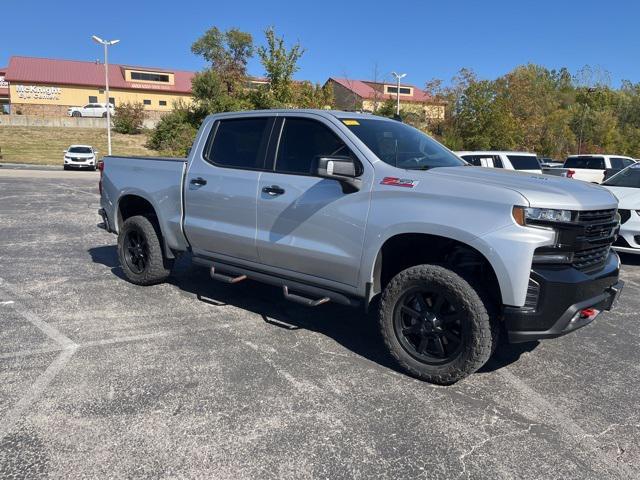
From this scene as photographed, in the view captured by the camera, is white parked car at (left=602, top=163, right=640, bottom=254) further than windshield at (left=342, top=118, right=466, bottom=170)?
Yes

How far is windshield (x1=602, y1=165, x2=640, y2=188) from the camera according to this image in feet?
26.5

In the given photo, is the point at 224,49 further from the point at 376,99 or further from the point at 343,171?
the point at 343,171

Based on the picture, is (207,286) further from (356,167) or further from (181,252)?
(356,167)

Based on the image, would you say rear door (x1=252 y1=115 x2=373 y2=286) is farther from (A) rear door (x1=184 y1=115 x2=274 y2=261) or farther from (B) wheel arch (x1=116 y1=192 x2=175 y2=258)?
(B) wheel arch (x1=116 y1=192 x2=175 y2=258)

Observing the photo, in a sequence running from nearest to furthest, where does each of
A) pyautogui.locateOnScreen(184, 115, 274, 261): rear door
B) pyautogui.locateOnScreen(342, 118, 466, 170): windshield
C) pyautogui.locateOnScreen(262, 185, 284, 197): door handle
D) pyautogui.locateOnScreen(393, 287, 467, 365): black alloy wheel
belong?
pyautogui.locateOnScreen(393, 287, 467, 365): black alloy wheel → pyautogui.locateOnScreen(342, 118, 466, 170): windshield → pyautogui.locateOnScreen(262, 185, 284, 197): door handle → pyautogui.locateOnScreen(184, 115, 274, 261): rear door

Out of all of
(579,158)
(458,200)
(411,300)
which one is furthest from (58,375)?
(579,158)

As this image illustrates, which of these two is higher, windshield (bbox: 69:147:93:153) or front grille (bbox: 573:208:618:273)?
front grille (bbox: 573:208:618:273)

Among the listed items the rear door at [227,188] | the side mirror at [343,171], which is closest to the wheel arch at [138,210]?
the rear door at [227,188]

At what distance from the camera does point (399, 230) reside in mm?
3658

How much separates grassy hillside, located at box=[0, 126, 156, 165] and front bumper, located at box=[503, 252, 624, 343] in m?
34.9

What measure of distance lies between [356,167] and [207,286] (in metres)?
2.96

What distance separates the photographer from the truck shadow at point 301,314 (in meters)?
4.29

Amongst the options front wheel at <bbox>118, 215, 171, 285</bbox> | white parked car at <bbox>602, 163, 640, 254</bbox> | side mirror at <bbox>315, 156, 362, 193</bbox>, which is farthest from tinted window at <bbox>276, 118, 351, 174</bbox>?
white parked car at <bbox>602, 163, 640, 254</bbox>

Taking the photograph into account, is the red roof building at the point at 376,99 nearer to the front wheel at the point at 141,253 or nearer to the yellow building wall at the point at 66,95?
the front wheel at the point at 141,253
